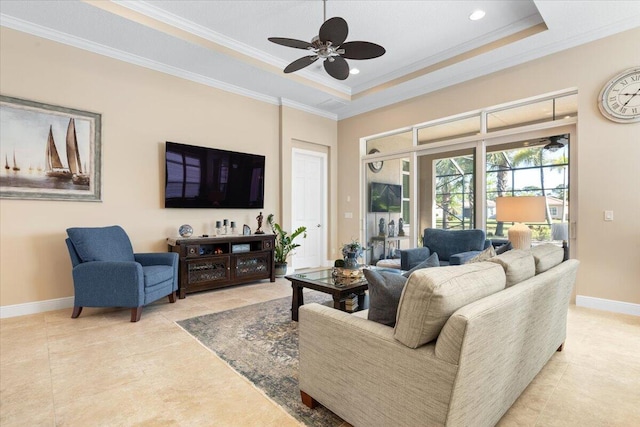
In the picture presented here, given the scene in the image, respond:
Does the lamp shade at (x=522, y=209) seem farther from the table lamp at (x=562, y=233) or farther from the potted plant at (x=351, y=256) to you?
the potted plant at (x=351, y=256)

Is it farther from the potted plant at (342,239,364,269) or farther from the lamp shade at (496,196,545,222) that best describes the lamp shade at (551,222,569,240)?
the potted plant at (342,239,364,269)

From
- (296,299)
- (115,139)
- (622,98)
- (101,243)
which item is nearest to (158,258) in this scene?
(101,243)

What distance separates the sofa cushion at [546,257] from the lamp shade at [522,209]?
1173mm

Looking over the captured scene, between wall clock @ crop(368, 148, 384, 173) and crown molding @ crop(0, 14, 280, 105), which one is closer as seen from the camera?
crown molding @ crop(0, 14, 280, 105)

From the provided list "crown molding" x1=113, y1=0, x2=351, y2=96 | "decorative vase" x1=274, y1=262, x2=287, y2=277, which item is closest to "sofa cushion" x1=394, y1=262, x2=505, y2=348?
"crown molding" x1=113, y1=0, x2=351, y2=96

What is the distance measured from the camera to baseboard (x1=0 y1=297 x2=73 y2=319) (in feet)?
11.1

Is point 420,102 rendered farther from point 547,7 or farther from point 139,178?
point 139,178

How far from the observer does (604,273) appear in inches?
142

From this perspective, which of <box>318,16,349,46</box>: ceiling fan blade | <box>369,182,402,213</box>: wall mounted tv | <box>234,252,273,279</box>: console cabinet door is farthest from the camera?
<box>369,182,402,213</box>: wall mounted tv

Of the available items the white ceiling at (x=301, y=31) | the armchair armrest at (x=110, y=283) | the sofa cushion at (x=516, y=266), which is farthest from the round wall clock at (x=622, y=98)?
the armchair armrest at (x=110, y=283)

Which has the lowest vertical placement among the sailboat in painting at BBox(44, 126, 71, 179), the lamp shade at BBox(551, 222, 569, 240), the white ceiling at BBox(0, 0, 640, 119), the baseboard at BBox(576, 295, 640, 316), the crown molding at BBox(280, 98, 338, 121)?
the baseboard at BBox(576, 295, 640, 316)

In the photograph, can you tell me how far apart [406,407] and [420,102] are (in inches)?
199

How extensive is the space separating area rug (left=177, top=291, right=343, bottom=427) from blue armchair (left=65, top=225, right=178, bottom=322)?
20.8 inches

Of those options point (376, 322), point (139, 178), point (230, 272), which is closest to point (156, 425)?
point (376, 322)
